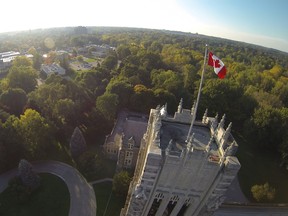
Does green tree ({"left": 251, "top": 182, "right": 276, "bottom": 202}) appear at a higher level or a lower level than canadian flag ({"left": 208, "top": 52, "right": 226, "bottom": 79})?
lower

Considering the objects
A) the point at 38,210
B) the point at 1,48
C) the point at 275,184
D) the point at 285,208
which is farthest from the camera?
the point at 1,48

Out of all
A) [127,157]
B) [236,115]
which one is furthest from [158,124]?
[236,115]

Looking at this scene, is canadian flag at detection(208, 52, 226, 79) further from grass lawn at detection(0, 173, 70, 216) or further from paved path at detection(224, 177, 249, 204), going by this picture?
paved path at detection(224, 177, 249, 204)

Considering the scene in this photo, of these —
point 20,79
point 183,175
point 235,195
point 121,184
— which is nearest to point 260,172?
point 235,195

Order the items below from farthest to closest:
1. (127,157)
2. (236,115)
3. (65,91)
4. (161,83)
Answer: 1. (161,83)
2. (236,115)
3. (65,91)
4. (127,157)

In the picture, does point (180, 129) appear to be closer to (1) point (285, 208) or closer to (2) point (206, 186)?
(2) point (206, 186)

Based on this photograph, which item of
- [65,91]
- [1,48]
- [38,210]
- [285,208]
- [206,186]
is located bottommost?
[1,48]

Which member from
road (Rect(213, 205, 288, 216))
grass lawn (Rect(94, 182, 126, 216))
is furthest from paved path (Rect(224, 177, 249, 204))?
grass lawn (Rect(94, 182, 126, 216))
